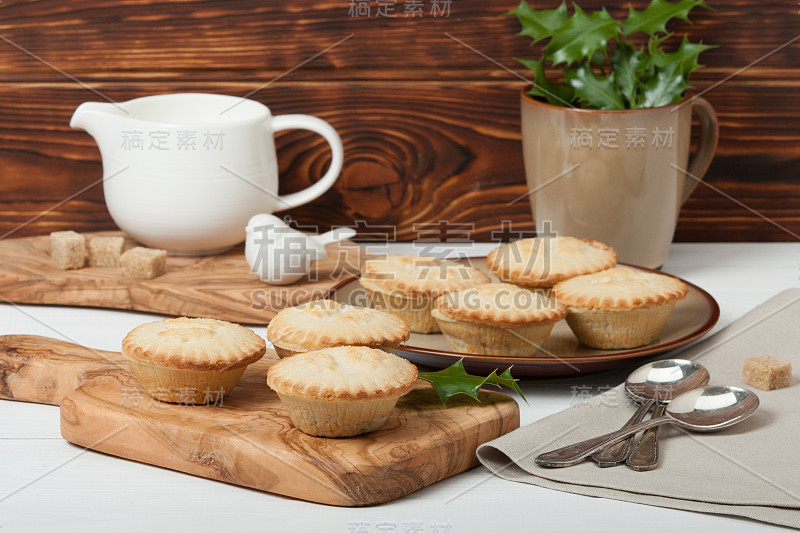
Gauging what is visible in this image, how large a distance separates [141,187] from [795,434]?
2.68 ft

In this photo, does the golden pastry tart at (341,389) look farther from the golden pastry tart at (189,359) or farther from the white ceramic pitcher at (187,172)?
the white ceramic pitcher at (187,172)

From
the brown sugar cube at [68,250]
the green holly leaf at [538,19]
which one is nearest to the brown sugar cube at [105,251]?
the brown sugar cube at [68,250]

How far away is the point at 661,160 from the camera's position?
120 cm

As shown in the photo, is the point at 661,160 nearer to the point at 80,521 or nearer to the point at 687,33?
the point at 687,33

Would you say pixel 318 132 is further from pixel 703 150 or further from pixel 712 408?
pixel 712 408

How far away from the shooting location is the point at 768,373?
891mm

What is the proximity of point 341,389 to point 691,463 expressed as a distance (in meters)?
0.29

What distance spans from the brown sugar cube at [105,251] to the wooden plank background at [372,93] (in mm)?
256

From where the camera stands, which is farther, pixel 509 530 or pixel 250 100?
pixel 250 100

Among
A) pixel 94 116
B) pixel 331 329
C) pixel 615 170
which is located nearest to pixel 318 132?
pixel 94 116

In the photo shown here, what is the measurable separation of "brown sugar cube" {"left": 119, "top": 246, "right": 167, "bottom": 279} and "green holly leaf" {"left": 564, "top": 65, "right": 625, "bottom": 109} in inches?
22.6

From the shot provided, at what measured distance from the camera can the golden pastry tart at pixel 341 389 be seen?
74cm

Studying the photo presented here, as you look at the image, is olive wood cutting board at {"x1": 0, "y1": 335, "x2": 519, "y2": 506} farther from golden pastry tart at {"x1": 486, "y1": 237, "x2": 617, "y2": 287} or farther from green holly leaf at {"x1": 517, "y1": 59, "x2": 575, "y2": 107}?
green holly leaf at {"x1": 517, "y1": 59, "x2": 575, "y2": 107}

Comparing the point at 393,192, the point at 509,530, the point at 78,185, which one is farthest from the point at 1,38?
the point at 509,530
